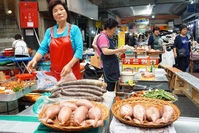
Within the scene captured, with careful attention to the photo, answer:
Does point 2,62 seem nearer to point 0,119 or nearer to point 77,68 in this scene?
point 77,68

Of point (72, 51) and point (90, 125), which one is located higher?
point (72, 51)

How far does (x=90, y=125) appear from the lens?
3.54 feet

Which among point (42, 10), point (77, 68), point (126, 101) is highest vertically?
point (42, 10)

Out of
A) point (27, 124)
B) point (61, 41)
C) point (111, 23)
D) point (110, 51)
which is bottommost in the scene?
point (27, 124)

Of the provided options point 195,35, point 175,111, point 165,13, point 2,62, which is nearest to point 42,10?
point 2,62

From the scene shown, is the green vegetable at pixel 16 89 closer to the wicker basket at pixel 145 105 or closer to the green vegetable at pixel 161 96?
the wicker basket at pixel 145 105

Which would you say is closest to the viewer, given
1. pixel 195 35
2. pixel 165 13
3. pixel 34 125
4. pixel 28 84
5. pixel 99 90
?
pixel 34 125

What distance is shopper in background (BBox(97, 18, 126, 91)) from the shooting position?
3125 mm

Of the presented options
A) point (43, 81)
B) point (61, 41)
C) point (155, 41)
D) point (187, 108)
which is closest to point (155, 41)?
point (155, 41)

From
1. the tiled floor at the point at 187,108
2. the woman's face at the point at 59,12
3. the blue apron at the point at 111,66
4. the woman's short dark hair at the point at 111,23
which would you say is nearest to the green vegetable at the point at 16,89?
the woman's face at the point at 59,12

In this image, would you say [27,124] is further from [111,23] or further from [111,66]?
[111,23]

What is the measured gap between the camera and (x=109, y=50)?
3.07 meters

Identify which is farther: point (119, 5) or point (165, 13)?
point (165, 13)

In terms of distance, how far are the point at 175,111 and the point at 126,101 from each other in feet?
1.28
